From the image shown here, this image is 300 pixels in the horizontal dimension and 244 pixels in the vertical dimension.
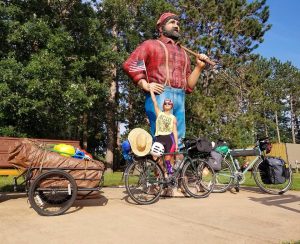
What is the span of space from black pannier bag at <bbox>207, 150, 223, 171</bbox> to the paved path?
3.76 feet

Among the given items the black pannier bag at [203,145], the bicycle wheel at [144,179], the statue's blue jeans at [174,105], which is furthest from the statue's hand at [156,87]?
the bicycle wheel at [144,179]

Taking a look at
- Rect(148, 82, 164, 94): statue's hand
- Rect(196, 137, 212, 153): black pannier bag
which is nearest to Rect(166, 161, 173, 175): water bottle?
Rect(196, 137, 212, 153): black pannier bag

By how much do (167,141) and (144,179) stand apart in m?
1.08

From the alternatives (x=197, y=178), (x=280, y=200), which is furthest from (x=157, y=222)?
(x=280, y=200)

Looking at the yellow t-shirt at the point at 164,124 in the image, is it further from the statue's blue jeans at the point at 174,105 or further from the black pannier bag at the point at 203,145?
the black pannier bag at the point at 203,145

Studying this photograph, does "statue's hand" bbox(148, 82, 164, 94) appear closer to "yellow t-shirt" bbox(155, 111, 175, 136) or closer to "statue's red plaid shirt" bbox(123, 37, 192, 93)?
"statue's red plaid shirt" bbox(123, 37, 192, 93)

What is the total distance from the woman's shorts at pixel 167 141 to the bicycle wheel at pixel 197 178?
0.43 meters

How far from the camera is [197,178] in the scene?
6645mm

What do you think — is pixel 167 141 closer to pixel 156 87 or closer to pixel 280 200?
pixel 156 87

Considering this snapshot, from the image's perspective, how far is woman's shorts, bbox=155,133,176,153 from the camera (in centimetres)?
678

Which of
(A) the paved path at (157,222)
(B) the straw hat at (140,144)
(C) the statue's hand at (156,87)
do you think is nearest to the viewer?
(A) the paved path at (157,222)

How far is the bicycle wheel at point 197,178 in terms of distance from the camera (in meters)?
6.49

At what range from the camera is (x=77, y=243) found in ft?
11.6

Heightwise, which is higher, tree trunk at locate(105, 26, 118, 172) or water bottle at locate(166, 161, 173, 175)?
tree trunk at locate(105, 26, 118, 172)
